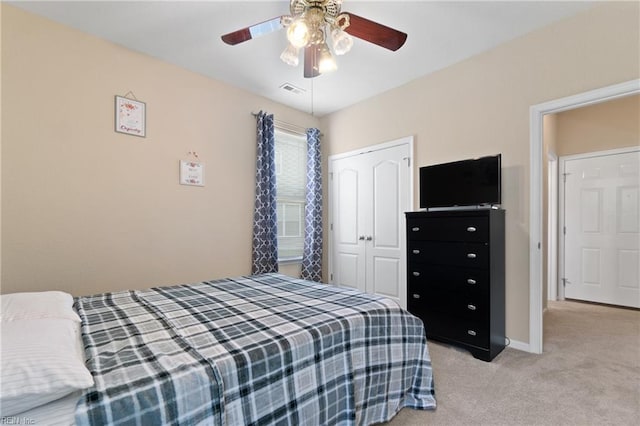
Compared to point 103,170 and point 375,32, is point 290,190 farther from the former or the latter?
point 375,32

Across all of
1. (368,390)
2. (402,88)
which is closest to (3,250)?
(368,390)

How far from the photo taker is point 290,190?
3.97 m

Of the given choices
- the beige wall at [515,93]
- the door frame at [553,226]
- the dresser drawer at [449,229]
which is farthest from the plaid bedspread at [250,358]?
the door frame at [553,226]

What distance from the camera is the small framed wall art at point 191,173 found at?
2.97m

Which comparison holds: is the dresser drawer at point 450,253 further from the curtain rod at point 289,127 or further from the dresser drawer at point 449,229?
the curtain rod at point 289,127

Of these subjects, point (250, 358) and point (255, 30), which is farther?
point (255, 30)

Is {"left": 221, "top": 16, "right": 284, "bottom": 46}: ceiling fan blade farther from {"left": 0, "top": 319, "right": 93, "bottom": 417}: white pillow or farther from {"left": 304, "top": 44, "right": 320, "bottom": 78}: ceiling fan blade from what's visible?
{"left": 0, "top": 319, "right": 93, "bottom": 417}: white pillow

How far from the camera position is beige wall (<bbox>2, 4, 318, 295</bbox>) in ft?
7.07

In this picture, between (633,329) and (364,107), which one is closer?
(633,329)

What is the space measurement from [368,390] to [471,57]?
3.02 m

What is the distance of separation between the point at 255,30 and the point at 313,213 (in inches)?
98.0

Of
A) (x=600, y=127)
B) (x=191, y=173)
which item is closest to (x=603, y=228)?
(x=600, y=127)

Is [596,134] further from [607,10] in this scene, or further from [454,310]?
[454,310]

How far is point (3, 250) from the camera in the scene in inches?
81.8
